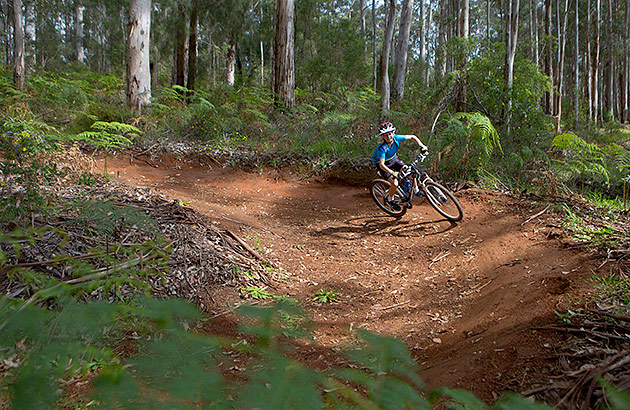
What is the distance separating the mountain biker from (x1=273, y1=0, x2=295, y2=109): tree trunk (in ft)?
23.2

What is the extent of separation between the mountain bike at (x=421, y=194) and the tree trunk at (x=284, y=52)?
723cm

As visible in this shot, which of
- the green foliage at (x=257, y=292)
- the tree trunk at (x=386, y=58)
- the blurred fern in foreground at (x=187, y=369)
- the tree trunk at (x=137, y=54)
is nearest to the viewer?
the blurred fern in foreground at (x=187, y=369)

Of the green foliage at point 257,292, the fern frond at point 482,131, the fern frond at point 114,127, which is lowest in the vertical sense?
the green foliage at point 257,292

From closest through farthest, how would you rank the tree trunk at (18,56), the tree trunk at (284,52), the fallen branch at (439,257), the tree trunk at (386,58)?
the fallen branch at (439,257) < the tree trunk at (386,58) < the tree trunk at (18,56) < the tree trunk at (284,52)

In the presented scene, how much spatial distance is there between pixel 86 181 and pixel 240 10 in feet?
61.5

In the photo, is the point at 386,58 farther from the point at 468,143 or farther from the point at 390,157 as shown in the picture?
the point at 390,157

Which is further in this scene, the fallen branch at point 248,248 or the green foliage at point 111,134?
the green foliage at point 111,134

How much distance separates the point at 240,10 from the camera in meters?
21.9

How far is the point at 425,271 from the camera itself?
5.82 metres

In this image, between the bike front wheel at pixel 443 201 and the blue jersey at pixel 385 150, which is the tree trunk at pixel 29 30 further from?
the bike front wheel at pixel 443 201

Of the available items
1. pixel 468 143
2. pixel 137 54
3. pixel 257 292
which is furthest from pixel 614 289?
pixel 137 54

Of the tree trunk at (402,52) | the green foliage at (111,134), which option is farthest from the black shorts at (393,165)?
the tree trunk at (402,52)

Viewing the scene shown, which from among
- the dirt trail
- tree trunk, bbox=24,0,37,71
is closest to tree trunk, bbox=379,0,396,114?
the dirt trail

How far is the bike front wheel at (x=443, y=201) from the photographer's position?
23.4 ft
